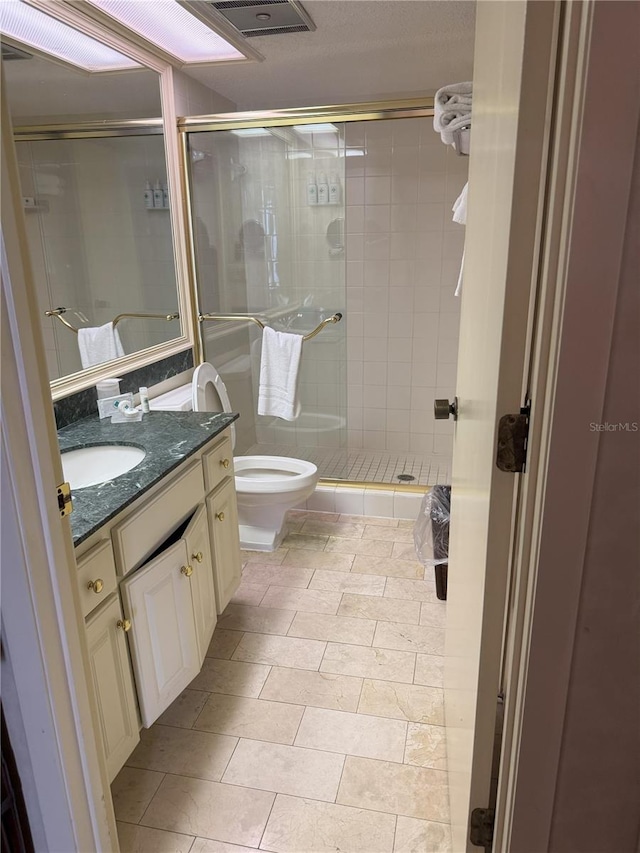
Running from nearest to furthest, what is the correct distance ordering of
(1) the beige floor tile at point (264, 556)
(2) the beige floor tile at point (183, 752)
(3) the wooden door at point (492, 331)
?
1. (3) the wooden door at point (492, 331)
2. (2) the beige floor tile at point (183, 752)
3. (1) the beige floor tile at point (264, 556)

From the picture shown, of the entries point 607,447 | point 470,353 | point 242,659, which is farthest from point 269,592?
point 607,447

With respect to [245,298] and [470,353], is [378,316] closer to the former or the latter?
[245,298]

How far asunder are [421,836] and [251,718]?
1.96 ft

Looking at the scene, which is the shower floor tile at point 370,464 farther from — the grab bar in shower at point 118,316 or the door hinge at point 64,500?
the door hinge at point 64,500

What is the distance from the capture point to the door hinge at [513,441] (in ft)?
2.69

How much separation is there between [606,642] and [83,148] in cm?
231

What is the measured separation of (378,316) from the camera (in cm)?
370

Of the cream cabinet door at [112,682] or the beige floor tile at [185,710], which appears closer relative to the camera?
the cream cabinet door at [112,682]

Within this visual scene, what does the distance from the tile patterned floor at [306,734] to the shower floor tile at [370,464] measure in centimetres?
91

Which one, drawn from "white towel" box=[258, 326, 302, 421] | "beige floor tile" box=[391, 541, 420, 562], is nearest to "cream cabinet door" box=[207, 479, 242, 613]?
"beige floor tile" box=[391, 541, 420, 562]

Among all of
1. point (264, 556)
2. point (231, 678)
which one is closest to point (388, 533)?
point (264, 556)

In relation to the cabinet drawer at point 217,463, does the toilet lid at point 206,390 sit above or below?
above

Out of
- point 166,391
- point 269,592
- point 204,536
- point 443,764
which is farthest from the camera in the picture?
point 166,391

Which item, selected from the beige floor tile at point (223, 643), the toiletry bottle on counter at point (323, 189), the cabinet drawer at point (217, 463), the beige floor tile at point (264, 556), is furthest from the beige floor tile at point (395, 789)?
the toiletry bottle on counter at point (323, 189)
